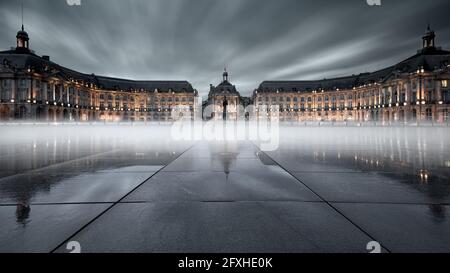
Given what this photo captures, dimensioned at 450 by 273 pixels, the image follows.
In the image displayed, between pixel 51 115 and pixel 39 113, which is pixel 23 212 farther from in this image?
pixel 51 115

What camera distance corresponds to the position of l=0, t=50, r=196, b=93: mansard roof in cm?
6862

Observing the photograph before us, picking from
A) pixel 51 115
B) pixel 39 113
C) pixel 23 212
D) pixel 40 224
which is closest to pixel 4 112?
pixel 39 113

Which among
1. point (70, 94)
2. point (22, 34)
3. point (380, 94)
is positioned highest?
point (22, 34)

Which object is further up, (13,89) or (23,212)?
(13,89)

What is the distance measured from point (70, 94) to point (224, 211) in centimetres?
9912

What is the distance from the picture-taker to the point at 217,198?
390cm

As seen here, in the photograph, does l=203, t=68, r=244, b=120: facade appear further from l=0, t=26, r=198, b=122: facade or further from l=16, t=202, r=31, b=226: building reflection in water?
l=16, t=202, r=31, b=226: building reflection in water

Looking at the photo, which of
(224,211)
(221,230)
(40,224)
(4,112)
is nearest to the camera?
(221,230)

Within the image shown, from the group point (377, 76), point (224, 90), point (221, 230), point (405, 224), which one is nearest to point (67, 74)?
point (224, 90)

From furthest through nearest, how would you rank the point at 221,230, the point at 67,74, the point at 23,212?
the point at 67,74
the point at 23,212
the point at 221,230

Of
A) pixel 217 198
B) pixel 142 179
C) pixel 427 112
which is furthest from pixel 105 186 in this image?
pixel 427 112

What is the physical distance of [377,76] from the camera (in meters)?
91.9

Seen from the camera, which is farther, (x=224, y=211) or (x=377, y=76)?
(x=377, y=76)
